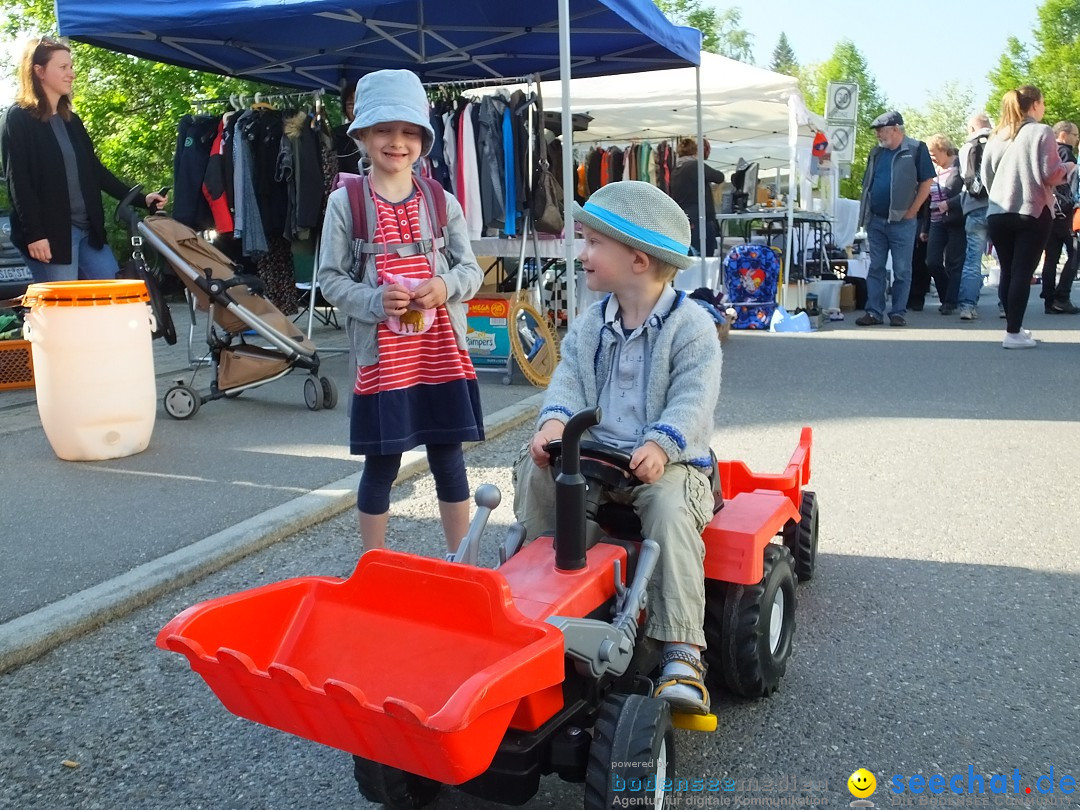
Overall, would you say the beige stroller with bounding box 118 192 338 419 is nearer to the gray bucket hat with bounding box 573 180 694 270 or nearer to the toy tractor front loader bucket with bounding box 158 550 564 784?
the gray bucket hat with bounding box 573 180 694 270

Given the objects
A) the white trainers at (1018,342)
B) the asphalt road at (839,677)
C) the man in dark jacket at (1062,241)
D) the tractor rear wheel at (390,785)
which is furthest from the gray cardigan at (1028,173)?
the tractor rear wheel at (390,785)

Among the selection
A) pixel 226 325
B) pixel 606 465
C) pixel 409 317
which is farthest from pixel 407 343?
pixel 226 325

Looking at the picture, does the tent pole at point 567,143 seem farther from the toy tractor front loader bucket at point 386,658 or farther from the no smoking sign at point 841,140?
the no smoking sign at point 841,140

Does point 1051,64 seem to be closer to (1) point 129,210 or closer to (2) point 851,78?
(2) point 851,78

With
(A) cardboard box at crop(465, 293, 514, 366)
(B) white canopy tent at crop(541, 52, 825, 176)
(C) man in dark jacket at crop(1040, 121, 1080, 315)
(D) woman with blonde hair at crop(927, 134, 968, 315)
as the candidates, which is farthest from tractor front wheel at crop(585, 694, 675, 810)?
(D) woman with blonde hair at crop(927, 134, 968, 315)

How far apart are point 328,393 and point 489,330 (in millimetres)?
1671

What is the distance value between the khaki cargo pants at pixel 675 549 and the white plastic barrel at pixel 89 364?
3723 mm

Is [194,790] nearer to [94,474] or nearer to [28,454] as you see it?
[94,474]

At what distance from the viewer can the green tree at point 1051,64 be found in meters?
41.9

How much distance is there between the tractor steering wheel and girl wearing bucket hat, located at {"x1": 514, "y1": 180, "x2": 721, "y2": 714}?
3 cm

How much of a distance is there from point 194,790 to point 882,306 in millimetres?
11493

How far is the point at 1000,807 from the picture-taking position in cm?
236

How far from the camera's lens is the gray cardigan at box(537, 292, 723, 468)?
8.87 feet

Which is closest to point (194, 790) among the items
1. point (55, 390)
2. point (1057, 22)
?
point (55, 390)
